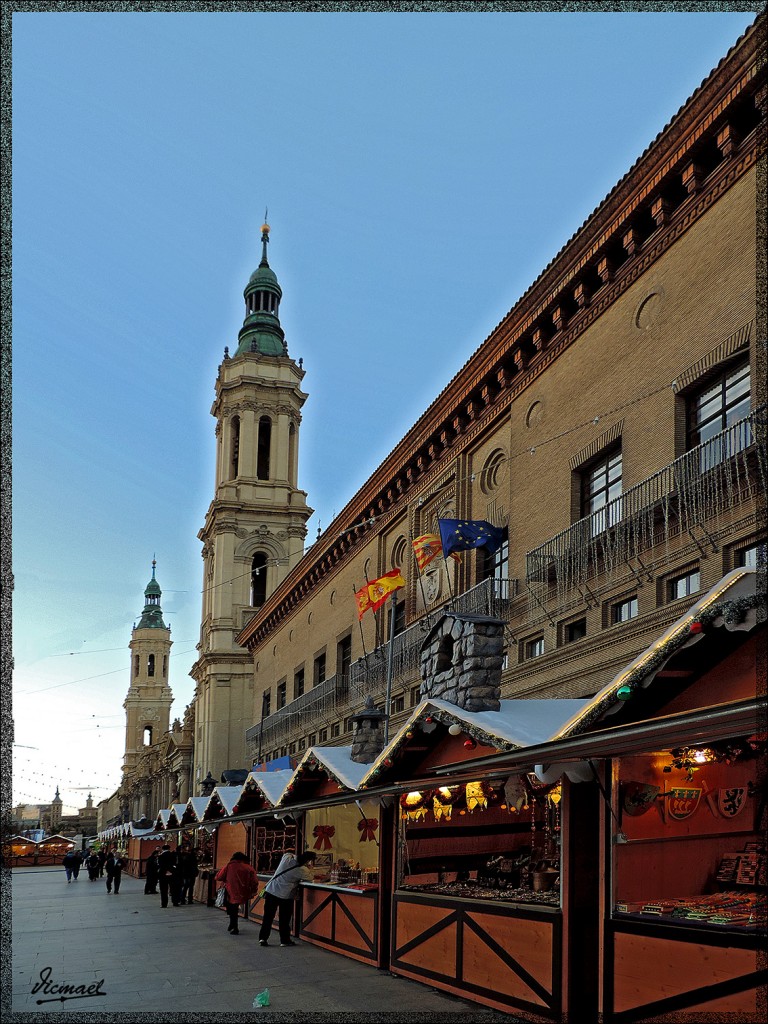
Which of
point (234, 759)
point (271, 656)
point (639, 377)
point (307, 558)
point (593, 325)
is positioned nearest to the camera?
point (639, 377)

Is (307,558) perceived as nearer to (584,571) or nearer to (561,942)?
(584,571)

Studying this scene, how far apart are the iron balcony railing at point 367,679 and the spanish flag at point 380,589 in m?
1.33

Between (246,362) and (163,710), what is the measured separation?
99251 millimetres

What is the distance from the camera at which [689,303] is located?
19016mm

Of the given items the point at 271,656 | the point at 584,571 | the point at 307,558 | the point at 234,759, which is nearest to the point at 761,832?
the point at 584,571

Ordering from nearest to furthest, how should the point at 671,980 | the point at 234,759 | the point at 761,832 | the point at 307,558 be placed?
the point at 671,980 < the point at 761,832 < the point at 307,558 < the point at 234,759

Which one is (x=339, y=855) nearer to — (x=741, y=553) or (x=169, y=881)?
(x=741, y=553)

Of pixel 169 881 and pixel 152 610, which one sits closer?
pixel 169 881

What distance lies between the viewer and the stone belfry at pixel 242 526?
66.1 m

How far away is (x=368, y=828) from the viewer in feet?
63.1

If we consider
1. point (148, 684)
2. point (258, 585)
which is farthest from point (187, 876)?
point (148, 684)

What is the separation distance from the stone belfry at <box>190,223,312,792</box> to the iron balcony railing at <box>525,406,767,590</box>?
147ft

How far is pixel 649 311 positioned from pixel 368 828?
10639 mm
